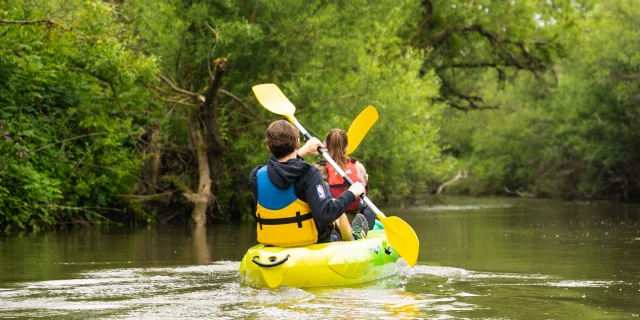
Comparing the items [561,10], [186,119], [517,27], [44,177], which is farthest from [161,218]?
[561,10]

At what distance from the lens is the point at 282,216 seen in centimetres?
695

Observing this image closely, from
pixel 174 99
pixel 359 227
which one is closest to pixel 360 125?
pixel 359 227

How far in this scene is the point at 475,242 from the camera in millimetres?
12281

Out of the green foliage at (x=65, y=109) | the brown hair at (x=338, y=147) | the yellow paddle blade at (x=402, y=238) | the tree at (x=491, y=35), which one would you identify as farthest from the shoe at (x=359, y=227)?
the tree at (x=491, y=35)

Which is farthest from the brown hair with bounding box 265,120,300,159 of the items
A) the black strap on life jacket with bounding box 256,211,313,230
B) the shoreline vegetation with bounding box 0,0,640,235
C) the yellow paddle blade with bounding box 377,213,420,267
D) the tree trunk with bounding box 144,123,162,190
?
the tree trunk with bounding box 144,123,162,190

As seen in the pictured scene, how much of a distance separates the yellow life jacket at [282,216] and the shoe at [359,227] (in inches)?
41.3

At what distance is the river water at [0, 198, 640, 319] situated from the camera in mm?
5836

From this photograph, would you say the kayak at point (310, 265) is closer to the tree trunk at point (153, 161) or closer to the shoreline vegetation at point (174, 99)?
the shoreline vegetation at point (174, 99)

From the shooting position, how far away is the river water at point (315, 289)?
584cm

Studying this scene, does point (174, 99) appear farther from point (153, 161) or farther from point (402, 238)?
point (402, 238)

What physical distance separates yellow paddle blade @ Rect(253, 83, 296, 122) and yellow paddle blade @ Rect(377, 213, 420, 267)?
1.90 m

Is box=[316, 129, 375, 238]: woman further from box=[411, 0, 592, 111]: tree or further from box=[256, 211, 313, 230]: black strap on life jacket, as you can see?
box=[411, 0, 592, 111]: tree

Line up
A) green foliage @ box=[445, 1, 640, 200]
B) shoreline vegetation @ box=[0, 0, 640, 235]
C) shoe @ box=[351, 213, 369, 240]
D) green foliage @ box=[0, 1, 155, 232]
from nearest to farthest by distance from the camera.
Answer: shoe @ box=[351, 213, 369, 240]
green foliage @ box=[0, 1, 155, 232]
shoreline vegetation @ box=[0, 0, 640, 235]
green foliage @ box=[445, 1, 640, 200]

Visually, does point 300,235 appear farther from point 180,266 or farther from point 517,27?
point 517,27
